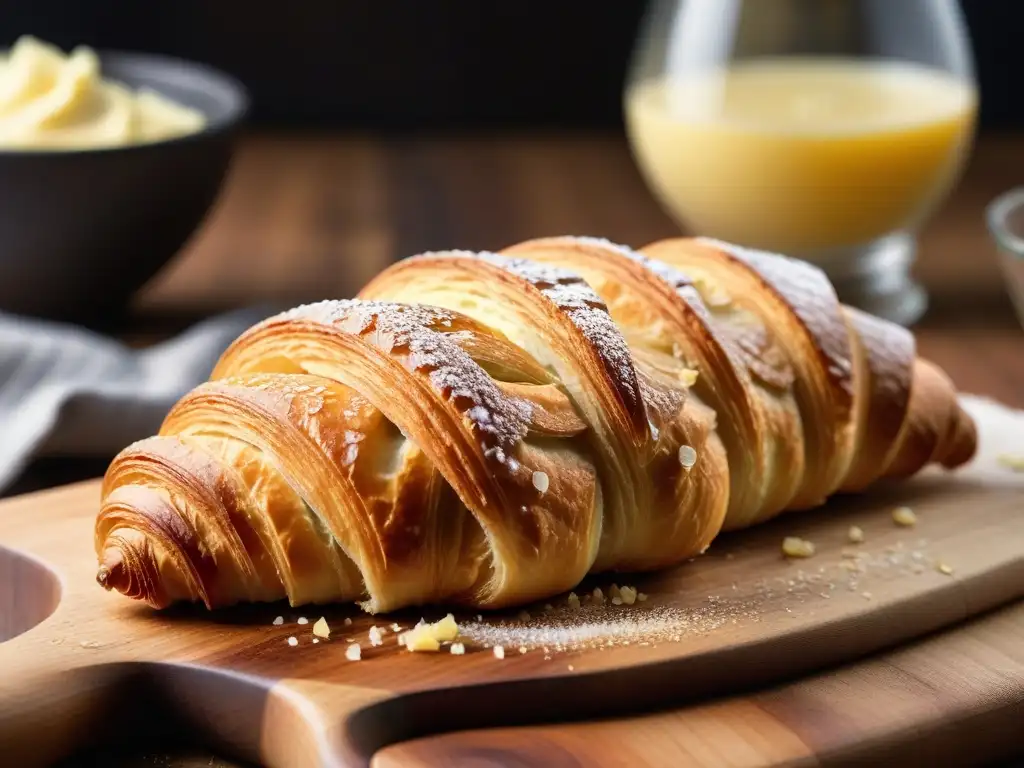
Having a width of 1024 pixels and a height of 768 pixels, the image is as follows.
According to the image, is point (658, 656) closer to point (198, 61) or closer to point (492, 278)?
point (492, 278)

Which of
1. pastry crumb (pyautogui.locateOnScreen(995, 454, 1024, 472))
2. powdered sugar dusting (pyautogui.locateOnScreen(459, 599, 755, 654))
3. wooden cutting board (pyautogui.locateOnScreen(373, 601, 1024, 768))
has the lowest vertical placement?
wooden cutting board (pyautogui.locateOnScreen(373, 601, 1024, 768))

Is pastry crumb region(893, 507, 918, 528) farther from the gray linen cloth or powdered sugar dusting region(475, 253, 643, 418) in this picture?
the gray linen cloth

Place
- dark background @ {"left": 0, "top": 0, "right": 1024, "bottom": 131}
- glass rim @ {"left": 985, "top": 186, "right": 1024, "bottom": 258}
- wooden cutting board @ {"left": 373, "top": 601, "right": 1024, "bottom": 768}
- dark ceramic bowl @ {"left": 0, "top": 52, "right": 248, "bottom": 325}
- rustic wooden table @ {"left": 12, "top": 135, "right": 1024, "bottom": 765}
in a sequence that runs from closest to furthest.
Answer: wooden cutting board @ {"left": 373, "top": 601, "right": 1024, "bottom": 768}, glass rim @ {"left": 985, "top": 186, "right": 1024, "bottom": 258}, dark ceramic bowl @ {"left": 0, "top": 52, "right": 248, "bottom": 325}, rustic wooden table @ {"left": 12, "top": 135, "right": 1024, "bottom": 765}, dark background @ {"left": 0, "top": 0, "right": 1024, "bottom": 131}

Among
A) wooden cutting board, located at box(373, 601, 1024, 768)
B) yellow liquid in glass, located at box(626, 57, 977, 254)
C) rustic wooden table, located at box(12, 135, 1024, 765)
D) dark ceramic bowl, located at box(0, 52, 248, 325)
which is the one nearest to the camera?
wooden cutting board, located at box(373, 601, 1024, 768)

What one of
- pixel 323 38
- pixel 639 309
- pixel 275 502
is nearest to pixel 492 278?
pixel 639 309

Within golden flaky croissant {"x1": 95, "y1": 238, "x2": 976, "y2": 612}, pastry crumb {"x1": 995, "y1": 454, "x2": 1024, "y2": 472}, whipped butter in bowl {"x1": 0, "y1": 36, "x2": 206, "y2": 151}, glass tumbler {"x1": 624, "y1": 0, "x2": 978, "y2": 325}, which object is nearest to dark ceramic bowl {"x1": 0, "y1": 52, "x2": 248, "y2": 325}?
whipped butter in bowl {"x1": 0, "y1": 36, "x2": 206, "y2": 151}

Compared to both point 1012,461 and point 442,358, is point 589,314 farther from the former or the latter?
point 1012,461

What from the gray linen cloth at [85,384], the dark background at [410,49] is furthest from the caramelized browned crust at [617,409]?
the dark background at [410,49]
